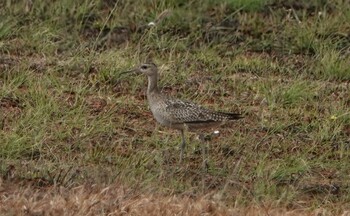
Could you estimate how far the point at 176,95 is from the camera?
1389cm

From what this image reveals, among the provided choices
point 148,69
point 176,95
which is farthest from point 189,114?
point 176,95

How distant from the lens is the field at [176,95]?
10.9m

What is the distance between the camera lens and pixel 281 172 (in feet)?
39.1

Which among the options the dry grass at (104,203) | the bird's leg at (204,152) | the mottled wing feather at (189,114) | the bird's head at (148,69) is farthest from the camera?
the bird's head at (148,69)

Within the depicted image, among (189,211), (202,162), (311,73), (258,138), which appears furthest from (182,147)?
(311,73)

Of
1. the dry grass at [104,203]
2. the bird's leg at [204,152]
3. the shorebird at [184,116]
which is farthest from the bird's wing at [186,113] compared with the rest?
the dry grass at [104,203]

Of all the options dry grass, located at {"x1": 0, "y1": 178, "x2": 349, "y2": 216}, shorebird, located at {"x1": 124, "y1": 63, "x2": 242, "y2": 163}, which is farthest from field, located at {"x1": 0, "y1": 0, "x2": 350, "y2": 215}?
shorebird, located at {"x1": 124, "y1": 63, "x2": 242, "y2": 163}

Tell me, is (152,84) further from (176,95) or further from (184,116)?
(176,95)

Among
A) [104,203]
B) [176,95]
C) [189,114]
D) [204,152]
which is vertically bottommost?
[176,95]

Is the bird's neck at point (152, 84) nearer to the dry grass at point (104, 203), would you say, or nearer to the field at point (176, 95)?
the field at point (176, 95)

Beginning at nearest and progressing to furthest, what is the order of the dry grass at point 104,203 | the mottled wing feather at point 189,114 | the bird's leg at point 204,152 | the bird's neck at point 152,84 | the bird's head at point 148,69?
the dry grass at point 104,203, the bird's leg at point 204,152, the mottled wing feather at point 189,114, the bird's neck at point 152,84, the bird's head at point 148,69

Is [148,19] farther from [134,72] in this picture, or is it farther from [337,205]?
[337,205]

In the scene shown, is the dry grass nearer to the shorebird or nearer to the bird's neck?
the shorebird

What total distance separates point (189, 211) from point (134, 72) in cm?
357
